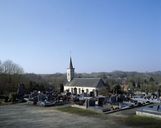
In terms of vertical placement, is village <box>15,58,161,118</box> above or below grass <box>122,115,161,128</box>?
above

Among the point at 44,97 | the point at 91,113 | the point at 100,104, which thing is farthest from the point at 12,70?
the point at 91,113

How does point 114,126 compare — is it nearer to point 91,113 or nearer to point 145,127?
point 145,127

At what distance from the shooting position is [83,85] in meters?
56.1

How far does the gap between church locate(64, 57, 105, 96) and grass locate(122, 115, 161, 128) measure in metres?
25.0

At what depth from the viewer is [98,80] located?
176 ft

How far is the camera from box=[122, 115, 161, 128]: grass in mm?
21241

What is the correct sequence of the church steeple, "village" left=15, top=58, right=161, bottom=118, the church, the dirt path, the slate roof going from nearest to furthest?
the dirt path
"village" left=15, top=58, right=161, bottom=118
the church
the slate roof
the church steeple

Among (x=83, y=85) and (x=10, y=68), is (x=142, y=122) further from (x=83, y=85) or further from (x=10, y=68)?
(x=10, y=68)

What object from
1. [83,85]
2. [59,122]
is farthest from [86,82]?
[59,122]

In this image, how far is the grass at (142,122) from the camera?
2124 centimetres

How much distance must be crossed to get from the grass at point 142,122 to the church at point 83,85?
25.0 metres

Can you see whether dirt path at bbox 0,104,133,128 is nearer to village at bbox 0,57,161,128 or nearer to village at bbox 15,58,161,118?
village at bbox 0,57,161,128

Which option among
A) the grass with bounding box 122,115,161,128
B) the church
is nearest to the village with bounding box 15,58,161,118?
the church

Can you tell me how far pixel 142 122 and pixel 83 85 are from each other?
33.8 meters
